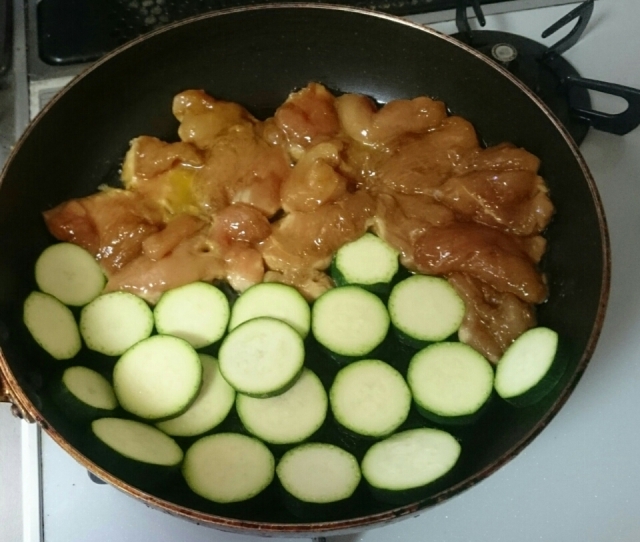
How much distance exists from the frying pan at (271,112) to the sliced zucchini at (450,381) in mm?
117

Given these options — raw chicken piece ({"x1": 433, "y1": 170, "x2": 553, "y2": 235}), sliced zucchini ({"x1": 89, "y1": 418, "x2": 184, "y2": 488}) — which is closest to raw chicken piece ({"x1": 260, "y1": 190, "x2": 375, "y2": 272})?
raw chicken piece ({"x1": 433, "y1": 170, "x2": 553, "y2": 235})

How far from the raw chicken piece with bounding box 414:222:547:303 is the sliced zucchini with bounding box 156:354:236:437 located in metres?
0.75

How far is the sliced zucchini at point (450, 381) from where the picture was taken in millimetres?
1872

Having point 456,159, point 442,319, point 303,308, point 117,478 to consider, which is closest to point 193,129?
point 303,308

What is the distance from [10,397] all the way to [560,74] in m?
2.10

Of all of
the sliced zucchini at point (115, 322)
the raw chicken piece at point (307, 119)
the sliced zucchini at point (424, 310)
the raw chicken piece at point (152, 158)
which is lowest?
the sliced zucchini at point (115, 322)

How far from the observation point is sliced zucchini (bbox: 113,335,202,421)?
1.86 metres

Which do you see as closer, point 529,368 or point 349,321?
point 529,368

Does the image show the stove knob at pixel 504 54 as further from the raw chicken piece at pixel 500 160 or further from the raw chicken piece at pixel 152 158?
the raw chicken piece at pixel 152 158

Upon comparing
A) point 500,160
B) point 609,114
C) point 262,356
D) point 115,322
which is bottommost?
point 115,322

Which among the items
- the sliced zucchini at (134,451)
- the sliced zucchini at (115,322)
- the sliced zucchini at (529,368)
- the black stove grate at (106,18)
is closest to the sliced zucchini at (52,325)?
the sliced zucchini at (115,322)

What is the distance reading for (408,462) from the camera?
1777 mm

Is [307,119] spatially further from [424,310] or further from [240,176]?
[424,310]

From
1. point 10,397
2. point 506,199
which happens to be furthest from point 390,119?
point 10,397
